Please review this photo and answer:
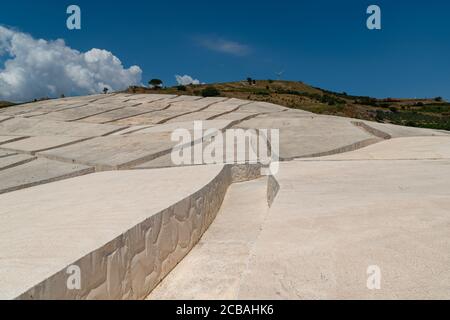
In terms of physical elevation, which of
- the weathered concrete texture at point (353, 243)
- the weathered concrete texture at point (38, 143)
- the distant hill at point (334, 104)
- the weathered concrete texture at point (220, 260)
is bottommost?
the weathered concrete texture at point (220, 260)

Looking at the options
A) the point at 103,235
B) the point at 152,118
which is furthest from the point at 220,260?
the point at 152,118

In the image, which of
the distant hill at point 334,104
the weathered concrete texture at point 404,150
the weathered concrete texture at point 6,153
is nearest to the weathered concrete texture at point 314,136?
the weathered concrete texture at point 404,150

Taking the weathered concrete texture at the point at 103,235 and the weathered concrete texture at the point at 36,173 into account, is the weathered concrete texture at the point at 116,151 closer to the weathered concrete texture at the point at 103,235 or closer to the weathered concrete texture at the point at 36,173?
the weathered concrete texture at the point at 36,173

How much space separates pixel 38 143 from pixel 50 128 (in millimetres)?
4179

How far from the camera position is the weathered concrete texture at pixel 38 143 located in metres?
11.7

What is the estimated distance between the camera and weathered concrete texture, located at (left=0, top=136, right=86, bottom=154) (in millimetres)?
11742

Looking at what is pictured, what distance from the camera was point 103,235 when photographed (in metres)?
3.16

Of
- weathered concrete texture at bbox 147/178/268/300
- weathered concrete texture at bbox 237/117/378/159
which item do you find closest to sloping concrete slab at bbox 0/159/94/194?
weathered concrete texture at bbox 147/178/268/300

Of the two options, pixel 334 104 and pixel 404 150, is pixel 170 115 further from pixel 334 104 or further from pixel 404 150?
pixel 334 104

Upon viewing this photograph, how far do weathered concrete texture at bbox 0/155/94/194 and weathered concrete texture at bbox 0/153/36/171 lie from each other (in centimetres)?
17

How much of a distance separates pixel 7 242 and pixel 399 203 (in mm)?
3678

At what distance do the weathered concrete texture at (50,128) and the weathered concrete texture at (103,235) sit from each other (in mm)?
9330

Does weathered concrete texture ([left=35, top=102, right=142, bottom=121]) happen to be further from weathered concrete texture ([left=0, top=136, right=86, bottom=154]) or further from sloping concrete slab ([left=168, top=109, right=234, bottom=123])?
weathered concrete texture ([left=0, top=136, right=86, bottom=154])
